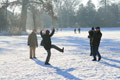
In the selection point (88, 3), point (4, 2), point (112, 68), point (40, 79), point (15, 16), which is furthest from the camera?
point (88, 3)

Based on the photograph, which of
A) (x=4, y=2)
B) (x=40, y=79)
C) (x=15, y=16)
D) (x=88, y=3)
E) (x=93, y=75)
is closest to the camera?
(x=40, y=79)

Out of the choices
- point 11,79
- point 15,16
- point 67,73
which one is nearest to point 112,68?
point 67,73

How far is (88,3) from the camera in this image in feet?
288

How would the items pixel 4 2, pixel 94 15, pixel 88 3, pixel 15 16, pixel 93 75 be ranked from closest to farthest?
pixel 93 75, pixel 4 2, pixel 15 16, pixel 94 15, pixel 88 3

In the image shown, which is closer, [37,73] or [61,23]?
[37,73]

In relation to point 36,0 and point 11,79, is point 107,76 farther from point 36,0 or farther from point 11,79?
point 36,0

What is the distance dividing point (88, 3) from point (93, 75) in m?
82.5

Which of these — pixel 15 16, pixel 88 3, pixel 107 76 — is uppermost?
pixel 88 3

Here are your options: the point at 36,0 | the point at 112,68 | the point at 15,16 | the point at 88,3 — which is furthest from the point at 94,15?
the point at 112,68

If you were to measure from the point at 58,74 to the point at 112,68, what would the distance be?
7.82ft

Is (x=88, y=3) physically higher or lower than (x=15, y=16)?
higher

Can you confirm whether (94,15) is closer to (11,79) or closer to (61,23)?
(61,23)

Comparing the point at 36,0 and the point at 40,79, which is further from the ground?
the point at 36,0

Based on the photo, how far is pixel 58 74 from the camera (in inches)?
304
